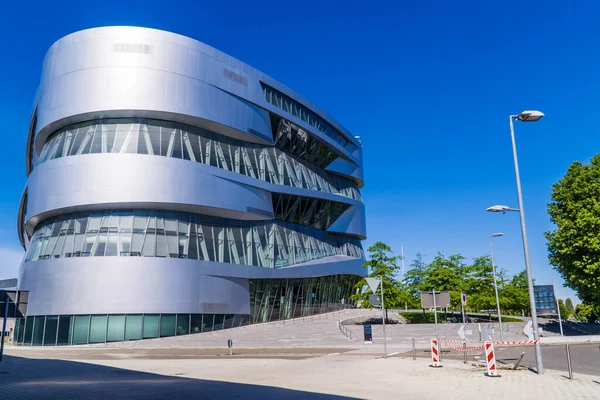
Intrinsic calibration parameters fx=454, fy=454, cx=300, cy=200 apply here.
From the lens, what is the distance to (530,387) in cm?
1153

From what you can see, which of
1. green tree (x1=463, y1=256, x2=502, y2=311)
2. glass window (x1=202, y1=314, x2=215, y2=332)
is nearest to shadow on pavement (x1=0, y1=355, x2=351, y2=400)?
glass window (x1=202, y1=314, x2=215, y2=332)

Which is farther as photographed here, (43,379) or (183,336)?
(183,336)

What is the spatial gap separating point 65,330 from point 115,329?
13.3 ft

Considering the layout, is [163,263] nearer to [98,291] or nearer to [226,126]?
[98,291]

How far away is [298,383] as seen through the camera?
516 inches

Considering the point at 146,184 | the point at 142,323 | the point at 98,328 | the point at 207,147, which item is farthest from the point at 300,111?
the point at 98,328

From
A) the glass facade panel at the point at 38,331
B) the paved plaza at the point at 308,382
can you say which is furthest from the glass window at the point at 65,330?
the paved plaza at the point at 308,382

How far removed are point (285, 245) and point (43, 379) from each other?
1524 inches

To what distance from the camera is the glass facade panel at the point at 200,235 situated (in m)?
39.2

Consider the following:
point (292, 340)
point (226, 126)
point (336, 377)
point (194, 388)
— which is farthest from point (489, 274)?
point (194, 388)

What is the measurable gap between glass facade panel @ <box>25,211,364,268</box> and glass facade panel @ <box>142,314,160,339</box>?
17.1 ft

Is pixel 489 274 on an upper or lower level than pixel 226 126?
lower

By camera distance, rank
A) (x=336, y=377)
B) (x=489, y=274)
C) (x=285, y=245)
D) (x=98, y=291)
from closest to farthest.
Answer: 1. (x=336, y=377)
2. (x=98, y=291)
3. (x=285, y=245)
4. (x=489, y=274)

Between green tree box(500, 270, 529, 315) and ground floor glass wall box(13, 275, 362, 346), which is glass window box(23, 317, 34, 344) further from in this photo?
green tree box(500, 270, 529, 315)
